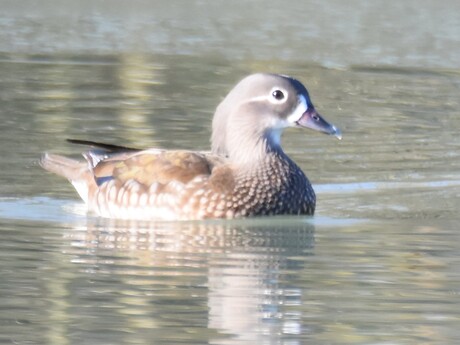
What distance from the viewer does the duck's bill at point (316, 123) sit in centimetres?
1104

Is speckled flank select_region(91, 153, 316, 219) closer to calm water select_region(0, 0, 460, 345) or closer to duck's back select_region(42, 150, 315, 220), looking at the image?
duck's back select_region(42, 150, 315, 220)

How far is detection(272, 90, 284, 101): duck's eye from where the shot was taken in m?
11.1

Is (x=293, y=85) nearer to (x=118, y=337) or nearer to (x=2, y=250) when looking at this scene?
(x=2, y=250)

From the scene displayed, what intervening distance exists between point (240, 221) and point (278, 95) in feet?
3.15

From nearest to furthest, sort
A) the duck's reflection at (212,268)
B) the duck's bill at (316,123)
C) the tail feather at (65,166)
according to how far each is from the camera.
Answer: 1. the duck's reflection at (212,268)
2. the duck's bill at (316,123)
3. the tail feather at (65,166)

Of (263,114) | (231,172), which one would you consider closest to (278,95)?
(263,114)

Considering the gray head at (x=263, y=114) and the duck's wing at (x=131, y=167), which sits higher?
the gray head at (x=263, y=114)

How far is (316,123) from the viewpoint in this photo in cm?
1106

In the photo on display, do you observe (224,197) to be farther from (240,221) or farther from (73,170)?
(73,170)

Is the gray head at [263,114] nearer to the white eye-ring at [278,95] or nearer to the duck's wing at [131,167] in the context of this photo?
the white eye-ring at [278,95]

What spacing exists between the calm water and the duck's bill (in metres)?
0.58

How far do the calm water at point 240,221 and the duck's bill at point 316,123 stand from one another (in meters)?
0.58

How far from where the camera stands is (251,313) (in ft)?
25.2

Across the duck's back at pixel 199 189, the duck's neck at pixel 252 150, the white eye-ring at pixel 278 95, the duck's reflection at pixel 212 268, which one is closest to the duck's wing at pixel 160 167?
the duck's back at pixel 199 189
